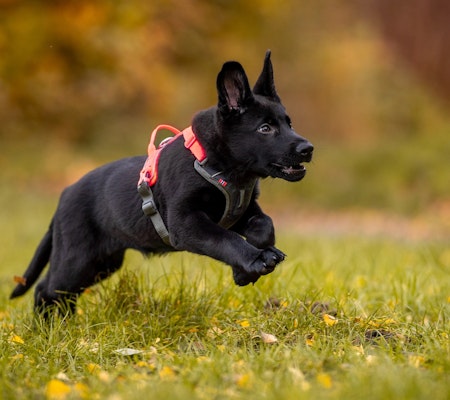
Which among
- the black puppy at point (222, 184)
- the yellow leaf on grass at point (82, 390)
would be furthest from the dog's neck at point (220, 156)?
the yellow leaf on grass at point (82, 390)

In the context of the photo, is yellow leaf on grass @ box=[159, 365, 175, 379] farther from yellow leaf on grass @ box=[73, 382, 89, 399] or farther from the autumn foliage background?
yellow leaf on grass @ box=[73, 382, 89, 399]

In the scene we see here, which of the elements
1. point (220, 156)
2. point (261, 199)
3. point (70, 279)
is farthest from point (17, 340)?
point (261, 199)

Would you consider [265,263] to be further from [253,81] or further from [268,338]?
[253,81]

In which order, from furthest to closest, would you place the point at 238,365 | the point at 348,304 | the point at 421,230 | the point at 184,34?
the point at 184,34 < the point at 421,230 < the point at 348,304 < the point at 238,365

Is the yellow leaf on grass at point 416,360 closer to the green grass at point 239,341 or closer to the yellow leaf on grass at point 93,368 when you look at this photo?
the green grass at point 239,341

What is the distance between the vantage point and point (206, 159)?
354 cm

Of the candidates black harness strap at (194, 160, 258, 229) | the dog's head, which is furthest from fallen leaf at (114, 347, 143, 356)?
the dog's head

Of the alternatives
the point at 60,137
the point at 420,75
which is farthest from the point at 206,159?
the point at 420,75

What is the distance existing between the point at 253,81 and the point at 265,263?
16462mm

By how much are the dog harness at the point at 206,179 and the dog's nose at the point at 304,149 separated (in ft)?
1.11

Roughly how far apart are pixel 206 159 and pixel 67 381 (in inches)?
47.8

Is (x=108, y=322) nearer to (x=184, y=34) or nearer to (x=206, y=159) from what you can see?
(x=206, y=159)

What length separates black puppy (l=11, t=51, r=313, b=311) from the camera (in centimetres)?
341

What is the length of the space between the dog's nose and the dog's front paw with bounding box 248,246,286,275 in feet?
1.60
